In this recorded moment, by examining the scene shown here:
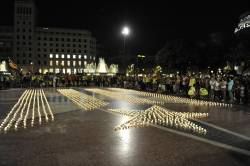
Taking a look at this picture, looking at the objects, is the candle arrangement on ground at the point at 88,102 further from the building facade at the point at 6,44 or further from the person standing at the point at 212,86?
the building facade at the point at 6,44

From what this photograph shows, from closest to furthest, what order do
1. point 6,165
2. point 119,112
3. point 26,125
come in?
point 6,165, point 26,125, point 119,112

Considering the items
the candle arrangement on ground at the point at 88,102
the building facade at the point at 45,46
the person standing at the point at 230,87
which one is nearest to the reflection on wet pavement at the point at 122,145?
the candle arrangement on ground at the point at 88,102

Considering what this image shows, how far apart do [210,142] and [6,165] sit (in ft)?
18.0

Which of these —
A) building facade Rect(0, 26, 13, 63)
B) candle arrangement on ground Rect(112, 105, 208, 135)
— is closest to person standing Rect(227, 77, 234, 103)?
candle arrangement on ground Rect(112, 105, 208, 135)

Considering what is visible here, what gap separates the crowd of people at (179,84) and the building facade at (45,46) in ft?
334

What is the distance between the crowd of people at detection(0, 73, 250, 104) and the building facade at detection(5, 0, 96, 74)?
102 metres

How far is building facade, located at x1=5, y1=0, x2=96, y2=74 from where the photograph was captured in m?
159

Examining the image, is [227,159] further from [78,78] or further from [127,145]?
[78,78]

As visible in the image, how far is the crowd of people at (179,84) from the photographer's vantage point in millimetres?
25219

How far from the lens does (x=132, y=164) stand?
794 centimetres

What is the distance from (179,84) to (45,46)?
139082mm

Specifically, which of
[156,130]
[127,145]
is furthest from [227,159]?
[156,130]

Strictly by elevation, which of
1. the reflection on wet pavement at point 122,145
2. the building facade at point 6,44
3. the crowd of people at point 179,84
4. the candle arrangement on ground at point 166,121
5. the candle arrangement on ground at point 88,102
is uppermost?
the building facade at point 6,44

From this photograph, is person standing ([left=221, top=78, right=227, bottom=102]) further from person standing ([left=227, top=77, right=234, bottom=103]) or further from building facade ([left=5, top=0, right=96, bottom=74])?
building facade ([left=5, top=0, right=96, bottom=74])
